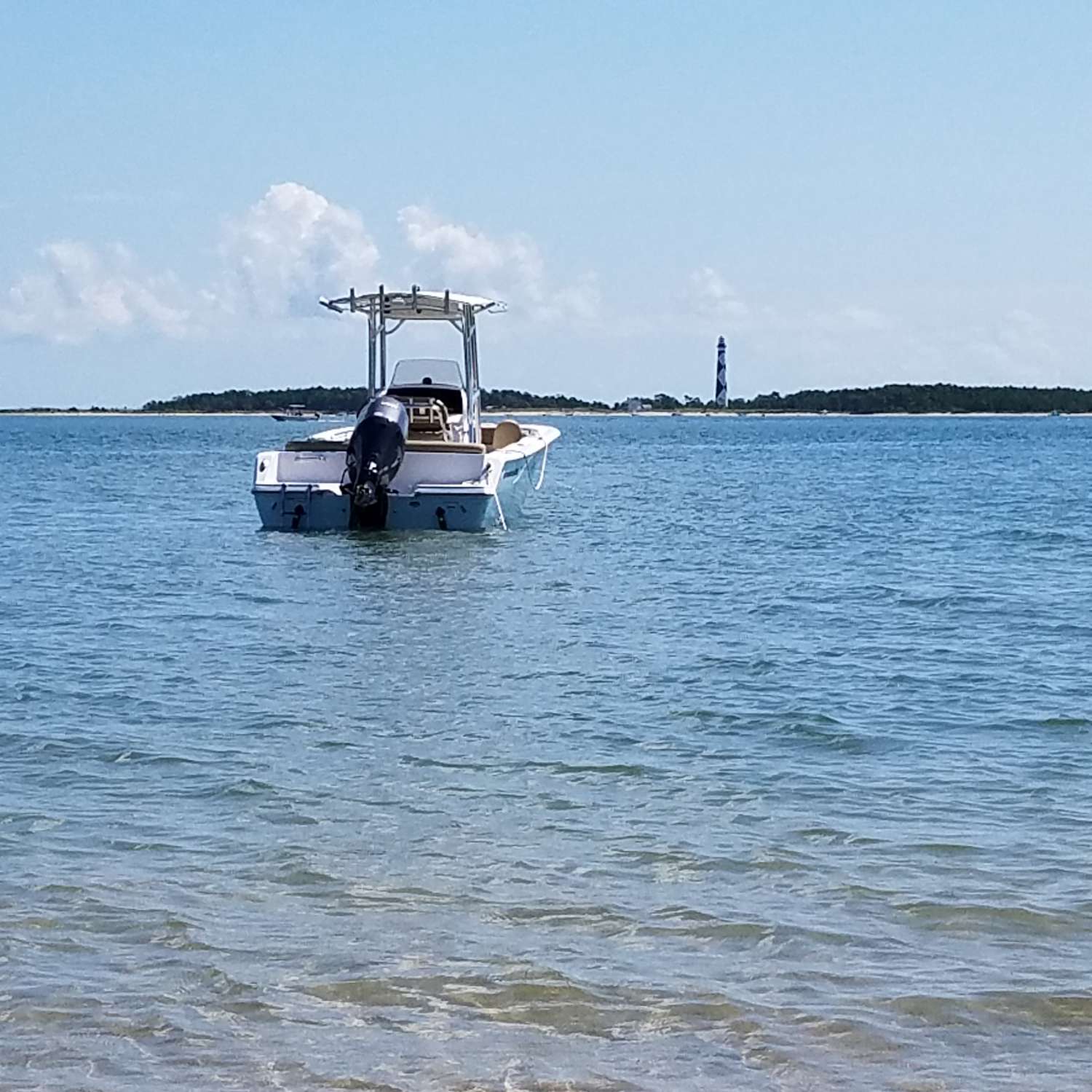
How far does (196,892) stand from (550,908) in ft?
4.57

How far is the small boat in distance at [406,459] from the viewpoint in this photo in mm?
23016

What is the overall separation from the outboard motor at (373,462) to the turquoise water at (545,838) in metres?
4.59

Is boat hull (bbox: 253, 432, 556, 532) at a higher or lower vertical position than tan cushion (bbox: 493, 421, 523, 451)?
lower

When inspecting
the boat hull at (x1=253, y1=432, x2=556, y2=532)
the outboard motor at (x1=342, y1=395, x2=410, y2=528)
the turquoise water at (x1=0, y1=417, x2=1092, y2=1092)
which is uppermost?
the outboard motor at (x1=342, y1=395, x2=410, y2=528)

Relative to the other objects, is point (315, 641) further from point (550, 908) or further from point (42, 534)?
point (42, 534)

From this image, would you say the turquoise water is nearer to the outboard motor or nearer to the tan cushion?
the outboard motor

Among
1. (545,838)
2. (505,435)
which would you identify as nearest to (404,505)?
(505,435)

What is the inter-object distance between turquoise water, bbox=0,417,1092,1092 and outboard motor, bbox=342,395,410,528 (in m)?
4.59

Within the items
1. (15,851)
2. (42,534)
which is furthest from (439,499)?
(15,851)

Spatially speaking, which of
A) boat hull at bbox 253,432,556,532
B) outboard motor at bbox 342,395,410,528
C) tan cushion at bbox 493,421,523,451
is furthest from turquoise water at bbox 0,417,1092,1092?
tan cushion at bbox 493,421,523,451

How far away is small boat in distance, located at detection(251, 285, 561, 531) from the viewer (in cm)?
2302

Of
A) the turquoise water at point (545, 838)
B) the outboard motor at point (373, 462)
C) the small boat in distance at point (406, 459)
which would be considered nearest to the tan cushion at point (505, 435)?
the small boat in distance at point (406, 459)

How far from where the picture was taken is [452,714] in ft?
35.4

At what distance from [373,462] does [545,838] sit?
612 inches
